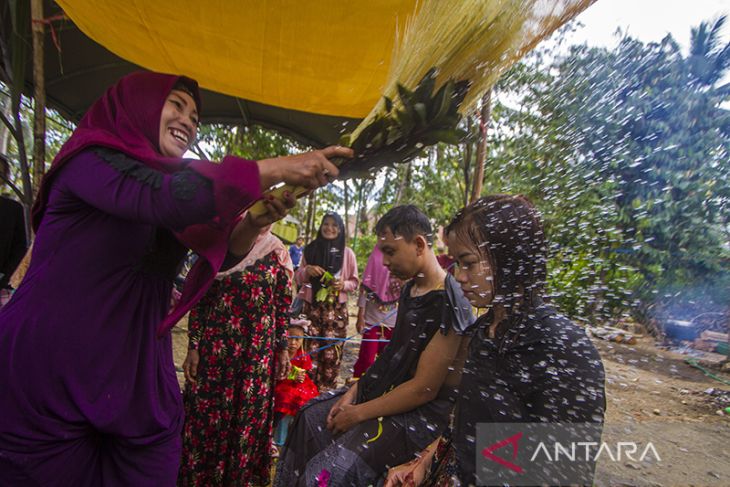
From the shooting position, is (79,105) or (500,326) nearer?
(500,326)

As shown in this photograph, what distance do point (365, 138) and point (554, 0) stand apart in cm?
70

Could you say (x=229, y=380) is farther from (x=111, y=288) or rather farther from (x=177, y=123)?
(x=177, y=123)

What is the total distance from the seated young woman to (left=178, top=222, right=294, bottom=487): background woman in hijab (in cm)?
138

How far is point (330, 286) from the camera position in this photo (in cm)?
471

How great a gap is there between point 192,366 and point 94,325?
1571 millimetres

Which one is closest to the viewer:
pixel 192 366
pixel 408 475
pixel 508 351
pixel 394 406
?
pixel 508 351

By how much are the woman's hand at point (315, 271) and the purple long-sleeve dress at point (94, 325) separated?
3319 mm

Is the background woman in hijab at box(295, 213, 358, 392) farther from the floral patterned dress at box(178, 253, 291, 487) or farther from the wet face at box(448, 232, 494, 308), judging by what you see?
the wet face at box(448, 232, 494, 308)

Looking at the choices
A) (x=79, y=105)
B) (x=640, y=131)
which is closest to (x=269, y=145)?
(x=79, y=105)

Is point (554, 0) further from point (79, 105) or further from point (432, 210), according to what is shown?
point (432, 210)

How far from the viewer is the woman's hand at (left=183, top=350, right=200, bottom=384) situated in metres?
2.65

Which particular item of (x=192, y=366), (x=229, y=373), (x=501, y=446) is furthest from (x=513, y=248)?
(x=192, y=366)

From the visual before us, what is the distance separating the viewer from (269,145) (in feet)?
20.9

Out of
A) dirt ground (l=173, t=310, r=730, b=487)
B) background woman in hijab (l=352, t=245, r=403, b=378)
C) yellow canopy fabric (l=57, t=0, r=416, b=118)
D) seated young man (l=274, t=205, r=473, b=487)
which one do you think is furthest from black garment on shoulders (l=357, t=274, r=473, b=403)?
background woman in hijab (l=352, t=245, r=403, b=378)
